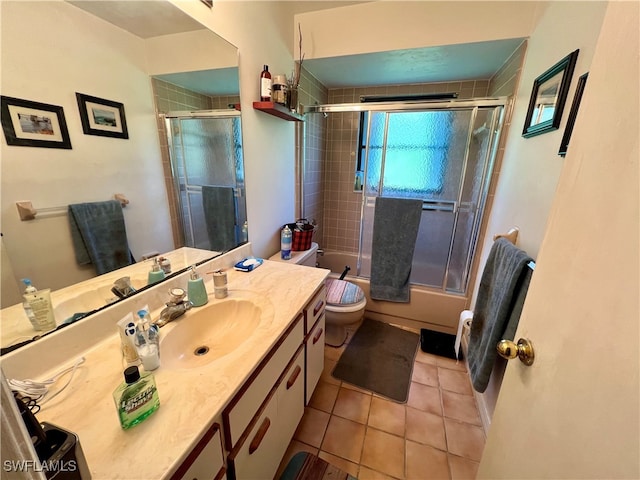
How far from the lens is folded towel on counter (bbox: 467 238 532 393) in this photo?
113cm

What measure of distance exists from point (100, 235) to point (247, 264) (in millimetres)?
718

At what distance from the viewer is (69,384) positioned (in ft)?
2.27

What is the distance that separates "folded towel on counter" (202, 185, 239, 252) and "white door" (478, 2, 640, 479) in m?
1.33

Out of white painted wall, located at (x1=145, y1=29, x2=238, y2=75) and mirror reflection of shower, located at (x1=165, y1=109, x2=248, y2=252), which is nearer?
white painted wall, located at (x1=145, y1=29, x2=238, y2=75)

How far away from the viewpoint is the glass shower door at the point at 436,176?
199 centimetres

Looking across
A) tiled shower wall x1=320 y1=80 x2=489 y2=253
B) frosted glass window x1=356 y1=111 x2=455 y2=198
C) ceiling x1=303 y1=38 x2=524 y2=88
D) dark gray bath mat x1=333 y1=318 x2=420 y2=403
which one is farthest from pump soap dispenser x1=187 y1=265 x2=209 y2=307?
tiled shower wall x1=320 y1=80 x2=489 y2=253

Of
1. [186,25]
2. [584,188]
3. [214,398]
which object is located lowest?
[214,398]

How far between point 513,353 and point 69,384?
3.86 ft

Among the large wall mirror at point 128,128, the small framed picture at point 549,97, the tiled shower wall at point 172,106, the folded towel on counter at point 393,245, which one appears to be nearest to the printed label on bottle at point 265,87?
the large wall mirror at point 128,128

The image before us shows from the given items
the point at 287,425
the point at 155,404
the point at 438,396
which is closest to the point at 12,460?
the point at 155,404

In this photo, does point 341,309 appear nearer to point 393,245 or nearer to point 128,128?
point 393,245

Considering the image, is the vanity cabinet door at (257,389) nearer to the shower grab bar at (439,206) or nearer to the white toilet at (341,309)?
the white toilet at (341,309)

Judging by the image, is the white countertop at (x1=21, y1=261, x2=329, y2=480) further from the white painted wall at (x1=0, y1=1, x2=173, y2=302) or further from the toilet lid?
the toilet lid

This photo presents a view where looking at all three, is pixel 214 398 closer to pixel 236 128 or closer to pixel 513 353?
pixel 513 353
